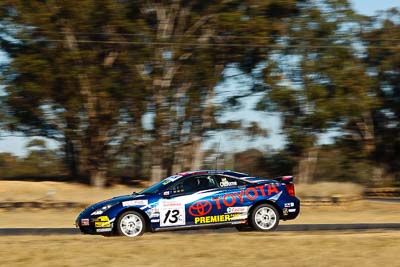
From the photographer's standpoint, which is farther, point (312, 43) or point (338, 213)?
point (312, 43)

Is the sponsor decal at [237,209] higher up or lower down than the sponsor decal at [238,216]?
higher up

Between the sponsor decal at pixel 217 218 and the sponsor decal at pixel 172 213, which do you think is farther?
the sponsor decal at pixel 217 218

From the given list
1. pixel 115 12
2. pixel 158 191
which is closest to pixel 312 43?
pixel 115 12

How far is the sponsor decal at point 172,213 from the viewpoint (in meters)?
15.5

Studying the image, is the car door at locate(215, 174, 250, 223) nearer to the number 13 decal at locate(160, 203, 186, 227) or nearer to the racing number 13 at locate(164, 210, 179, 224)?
Answer: the number 13 decal at locate(160, 203, 186, 227)

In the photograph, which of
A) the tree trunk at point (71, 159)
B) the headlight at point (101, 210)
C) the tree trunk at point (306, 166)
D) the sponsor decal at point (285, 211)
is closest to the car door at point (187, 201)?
the headlight at point (101, 210)

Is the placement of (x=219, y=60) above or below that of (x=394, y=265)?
above

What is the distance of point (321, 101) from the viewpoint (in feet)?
133

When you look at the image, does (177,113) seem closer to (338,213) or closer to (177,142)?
(177,142)

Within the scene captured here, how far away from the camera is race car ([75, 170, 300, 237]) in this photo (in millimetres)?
15242

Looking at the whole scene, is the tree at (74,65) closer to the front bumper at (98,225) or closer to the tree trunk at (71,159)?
the tree trunk at (71,159)

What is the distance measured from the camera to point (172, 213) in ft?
51.1

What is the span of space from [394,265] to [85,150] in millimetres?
29258

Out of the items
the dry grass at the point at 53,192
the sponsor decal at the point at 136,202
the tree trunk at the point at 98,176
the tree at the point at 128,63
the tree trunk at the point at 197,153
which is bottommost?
the sponsor decal at the point at 136,202
